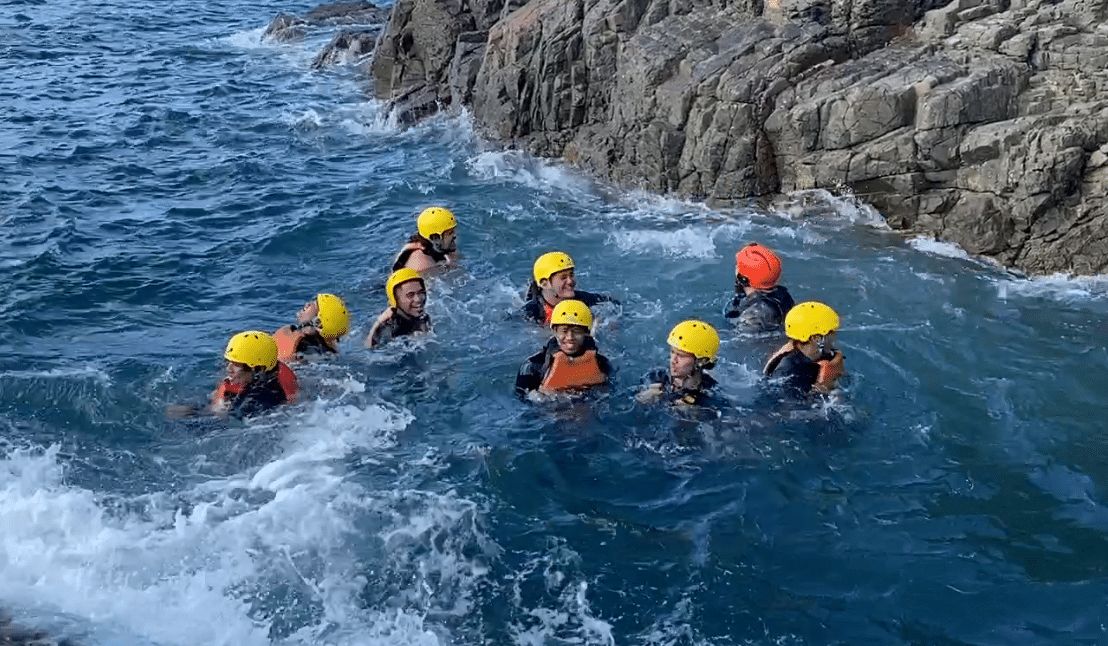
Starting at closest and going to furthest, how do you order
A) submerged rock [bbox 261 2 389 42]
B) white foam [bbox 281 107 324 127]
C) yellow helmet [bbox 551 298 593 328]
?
yellow helmet [bbox 551 298 593 328]
white foam [bbox 281 107 324 127]
submerged rock [bbox 261 2 389 42]

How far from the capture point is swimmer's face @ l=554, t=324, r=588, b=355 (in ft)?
36.5

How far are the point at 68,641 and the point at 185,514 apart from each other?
5.52 feet

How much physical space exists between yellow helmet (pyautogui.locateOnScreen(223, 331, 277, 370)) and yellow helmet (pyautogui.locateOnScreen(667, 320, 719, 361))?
3.96m

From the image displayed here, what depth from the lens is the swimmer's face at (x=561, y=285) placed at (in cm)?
1293

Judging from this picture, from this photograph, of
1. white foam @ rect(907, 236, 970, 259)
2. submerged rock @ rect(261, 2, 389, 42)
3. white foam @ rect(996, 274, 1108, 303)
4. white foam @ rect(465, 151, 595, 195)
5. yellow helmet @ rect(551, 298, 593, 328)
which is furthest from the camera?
submerged rock @ rect(261, 2, 389, 42)

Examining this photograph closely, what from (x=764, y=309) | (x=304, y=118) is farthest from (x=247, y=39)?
(x=764, y=309)

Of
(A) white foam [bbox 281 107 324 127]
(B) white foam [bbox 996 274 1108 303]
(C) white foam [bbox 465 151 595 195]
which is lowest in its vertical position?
(B) white foam [bbox 996 274 1108 303]

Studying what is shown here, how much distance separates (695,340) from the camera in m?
10.7

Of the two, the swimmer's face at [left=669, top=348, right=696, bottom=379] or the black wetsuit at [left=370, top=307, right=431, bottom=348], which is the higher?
the swimmer's face at [left=669, top=348, right=696, bottom=379]

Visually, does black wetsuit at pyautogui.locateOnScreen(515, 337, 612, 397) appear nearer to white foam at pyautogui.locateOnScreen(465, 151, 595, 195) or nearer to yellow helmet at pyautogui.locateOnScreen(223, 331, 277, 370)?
yellow helmet at pyautogui.locateOnScreen(223, 331, 277, 370)

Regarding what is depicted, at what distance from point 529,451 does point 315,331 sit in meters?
2.97

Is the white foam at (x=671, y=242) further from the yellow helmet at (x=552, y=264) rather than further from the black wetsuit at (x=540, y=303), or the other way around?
the yellow helmet at (x=552, y=264)

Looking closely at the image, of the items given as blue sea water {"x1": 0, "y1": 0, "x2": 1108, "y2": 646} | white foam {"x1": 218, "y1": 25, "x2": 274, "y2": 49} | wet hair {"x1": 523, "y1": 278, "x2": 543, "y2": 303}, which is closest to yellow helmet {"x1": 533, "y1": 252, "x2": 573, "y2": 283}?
wet hair {"x1": 523, "y1": 278, "x2": 543, "y2": 303}

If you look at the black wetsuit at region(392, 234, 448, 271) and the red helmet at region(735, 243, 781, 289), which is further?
the black wetsuit at region(392, 234, 448, 271)
